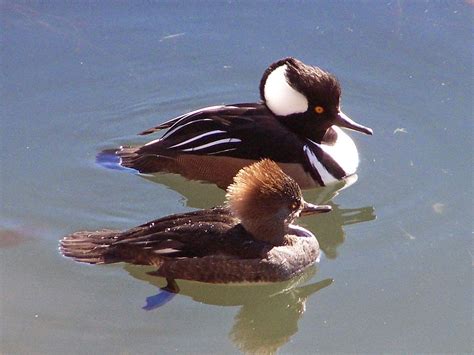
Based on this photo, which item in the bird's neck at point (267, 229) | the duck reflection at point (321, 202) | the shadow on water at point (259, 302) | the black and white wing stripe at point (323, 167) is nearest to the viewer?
the shadow on water at point (259, 302)

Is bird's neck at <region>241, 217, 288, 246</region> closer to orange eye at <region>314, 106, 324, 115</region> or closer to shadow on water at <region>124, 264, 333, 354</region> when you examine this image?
shadow on water at <region>124, 264, 333, 354</region>

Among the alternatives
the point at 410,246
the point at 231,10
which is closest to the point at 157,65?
the point at 231,10

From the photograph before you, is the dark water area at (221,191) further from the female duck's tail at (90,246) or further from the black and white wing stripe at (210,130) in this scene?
the black and white wing stripe at (210,130)

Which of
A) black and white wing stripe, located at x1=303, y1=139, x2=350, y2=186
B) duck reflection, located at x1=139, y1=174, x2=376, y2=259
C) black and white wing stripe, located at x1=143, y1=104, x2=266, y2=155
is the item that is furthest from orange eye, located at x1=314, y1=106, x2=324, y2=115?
duck reflection, located at x1=139, y1=174, x2=376, y2=259

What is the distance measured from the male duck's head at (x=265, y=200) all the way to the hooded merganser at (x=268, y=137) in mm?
1014

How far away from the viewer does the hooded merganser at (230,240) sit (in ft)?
22.9

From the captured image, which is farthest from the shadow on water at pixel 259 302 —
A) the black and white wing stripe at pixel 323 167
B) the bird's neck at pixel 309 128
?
the bird's neck at pixel 309 128

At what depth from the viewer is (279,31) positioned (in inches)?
393

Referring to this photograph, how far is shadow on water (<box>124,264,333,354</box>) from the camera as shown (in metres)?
6.84

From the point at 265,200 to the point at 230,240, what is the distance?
0.36 meters

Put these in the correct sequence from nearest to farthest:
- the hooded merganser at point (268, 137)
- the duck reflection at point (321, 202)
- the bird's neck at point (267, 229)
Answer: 1. the bird's neck at point (267, 229)
2. the duck reflection at point (321, 202)
3. the hooded merganser at point (268, 137)

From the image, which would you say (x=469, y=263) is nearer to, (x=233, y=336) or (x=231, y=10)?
(x=233, y=336)

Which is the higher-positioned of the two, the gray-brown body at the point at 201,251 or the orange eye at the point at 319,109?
the orange eye at the point at 319,109

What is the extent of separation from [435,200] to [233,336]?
2187 mm
